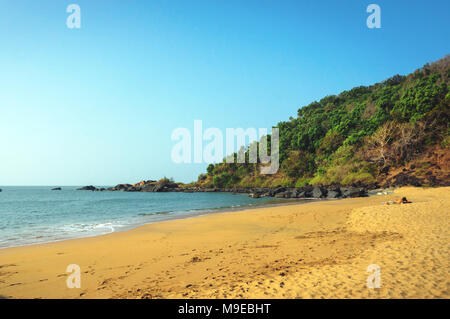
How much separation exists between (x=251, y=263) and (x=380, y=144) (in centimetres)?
4768

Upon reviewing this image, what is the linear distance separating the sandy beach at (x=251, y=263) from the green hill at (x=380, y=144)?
29.0 meters

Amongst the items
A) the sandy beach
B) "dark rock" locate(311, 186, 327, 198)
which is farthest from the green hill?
the sandy beach

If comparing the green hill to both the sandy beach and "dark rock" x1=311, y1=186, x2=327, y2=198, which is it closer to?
"dark rock" x1=311, y1=186, x2=327, y2=198

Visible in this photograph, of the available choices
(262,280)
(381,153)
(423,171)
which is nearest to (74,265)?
(262,280)

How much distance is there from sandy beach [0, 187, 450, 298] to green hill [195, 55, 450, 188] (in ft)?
95.2

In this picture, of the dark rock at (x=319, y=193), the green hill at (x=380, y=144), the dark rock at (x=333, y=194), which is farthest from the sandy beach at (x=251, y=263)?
the green hill at (x=380, y=144)

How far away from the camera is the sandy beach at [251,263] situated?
211 inches

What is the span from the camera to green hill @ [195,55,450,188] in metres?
39.2

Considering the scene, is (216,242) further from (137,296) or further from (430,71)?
(430,71)

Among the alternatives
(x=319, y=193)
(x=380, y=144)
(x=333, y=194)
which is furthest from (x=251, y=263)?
(x=380, y=144)

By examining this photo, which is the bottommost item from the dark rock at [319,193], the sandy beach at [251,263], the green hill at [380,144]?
the dark rock at [319,193]

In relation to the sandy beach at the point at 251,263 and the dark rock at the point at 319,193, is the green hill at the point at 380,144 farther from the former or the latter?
the sandy beach at the point at 251,263

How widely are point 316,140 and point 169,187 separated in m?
54.8
